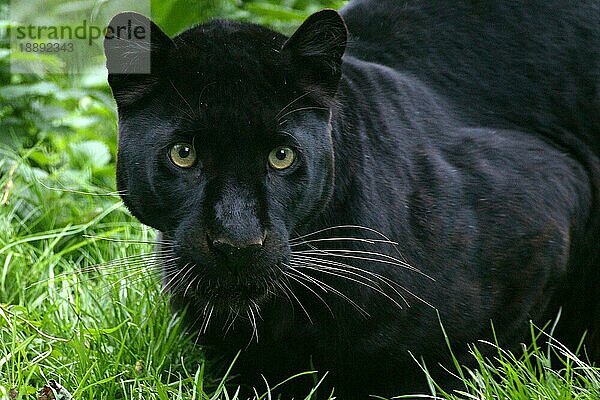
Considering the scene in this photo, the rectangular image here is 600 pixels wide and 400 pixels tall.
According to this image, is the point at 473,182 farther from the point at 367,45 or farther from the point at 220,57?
the point at 220,57

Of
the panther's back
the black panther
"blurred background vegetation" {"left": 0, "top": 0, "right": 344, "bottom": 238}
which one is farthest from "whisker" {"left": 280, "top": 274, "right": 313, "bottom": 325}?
"blurred background vegetation" {"left": 0, "top": 0, "right": 344, "bottom": 238}

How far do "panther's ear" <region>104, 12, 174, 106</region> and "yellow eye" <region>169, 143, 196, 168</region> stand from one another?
0.58 feet

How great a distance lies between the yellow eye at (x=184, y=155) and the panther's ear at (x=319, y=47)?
0.30 m

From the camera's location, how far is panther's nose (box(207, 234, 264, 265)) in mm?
1934

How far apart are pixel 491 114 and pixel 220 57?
0.88 meters

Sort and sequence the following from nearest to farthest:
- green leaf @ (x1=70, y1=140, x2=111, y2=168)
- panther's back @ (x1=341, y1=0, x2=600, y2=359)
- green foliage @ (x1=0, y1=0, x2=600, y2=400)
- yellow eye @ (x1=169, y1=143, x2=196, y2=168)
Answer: yellow eye @ (x1=169, y1=143, x2=196, y2=168)
green foliage @ (x1=0, y1=0, x2=600, y2=400)
panther's back @ (x1=341, y1=0, x2=600, y2=359)
green leaf @ (x1=70, y1=140, x2=111, y2=168)

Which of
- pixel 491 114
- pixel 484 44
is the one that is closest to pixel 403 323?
pixel 491 114

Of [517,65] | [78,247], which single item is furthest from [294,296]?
[78,247]

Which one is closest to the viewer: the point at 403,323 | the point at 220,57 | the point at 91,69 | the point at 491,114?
the point at 220,57

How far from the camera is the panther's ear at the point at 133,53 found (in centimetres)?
206

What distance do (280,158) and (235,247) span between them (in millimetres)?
242

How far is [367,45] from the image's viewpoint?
265 centimetres

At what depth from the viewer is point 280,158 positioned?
6.78 feet

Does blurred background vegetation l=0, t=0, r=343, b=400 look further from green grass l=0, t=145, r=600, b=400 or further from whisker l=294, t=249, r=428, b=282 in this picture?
whisker l=294, t=249, r=428, b=282
